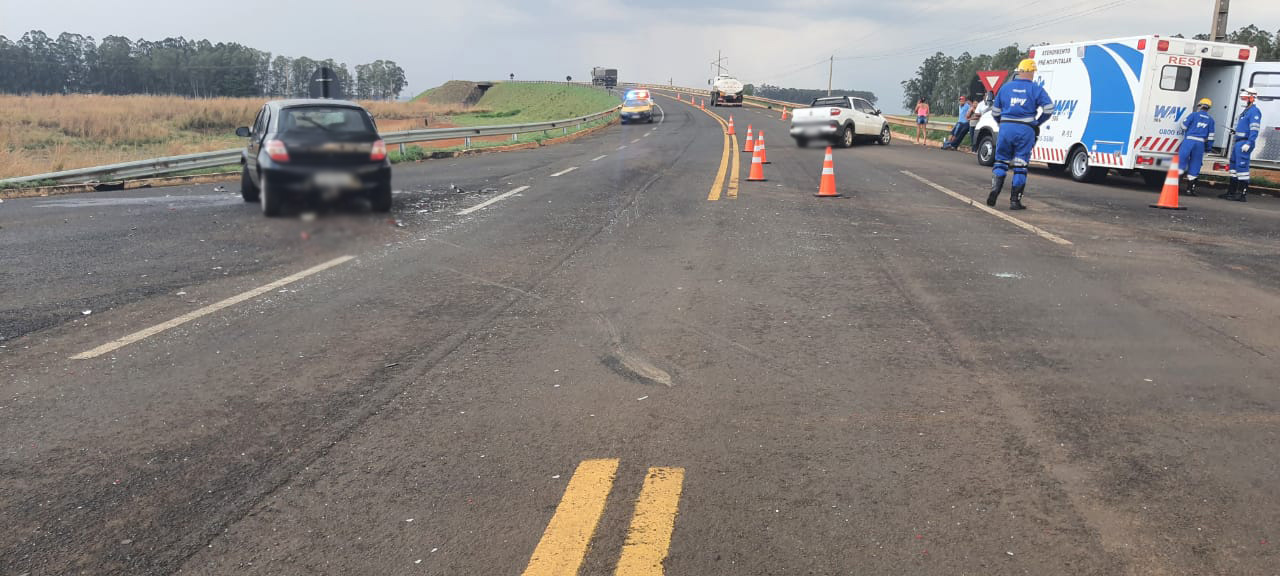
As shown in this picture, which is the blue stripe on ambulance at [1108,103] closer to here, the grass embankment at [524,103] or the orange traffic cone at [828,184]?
the orange traffic cone at [828,184]

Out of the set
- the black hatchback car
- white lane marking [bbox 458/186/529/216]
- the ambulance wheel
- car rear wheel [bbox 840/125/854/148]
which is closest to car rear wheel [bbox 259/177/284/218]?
the black hatchback car

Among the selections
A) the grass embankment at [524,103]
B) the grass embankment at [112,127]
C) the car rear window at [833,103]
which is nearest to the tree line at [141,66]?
the grass embankment at [524,103]

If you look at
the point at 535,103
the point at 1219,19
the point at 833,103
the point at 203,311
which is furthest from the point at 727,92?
the point at 203,311

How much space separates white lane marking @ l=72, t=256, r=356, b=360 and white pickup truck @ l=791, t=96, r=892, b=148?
2021cm

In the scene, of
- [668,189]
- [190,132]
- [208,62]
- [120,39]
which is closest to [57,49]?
[120,39]

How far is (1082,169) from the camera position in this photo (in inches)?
693

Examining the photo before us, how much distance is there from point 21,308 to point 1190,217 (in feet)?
45.8

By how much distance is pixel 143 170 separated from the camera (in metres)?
16.5

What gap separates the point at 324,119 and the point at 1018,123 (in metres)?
9.30

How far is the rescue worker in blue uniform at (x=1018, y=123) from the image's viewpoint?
11.6 m

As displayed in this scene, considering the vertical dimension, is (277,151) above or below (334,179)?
above

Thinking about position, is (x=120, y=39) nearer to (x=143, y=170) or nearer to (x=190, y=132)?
(x=190, y=132)

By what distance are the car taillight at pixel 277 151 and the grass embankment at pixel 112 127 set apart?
12773 millimetres

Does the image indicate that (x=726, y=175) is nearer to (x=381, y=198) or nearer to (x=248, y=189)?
A: (x=381, y=198)
